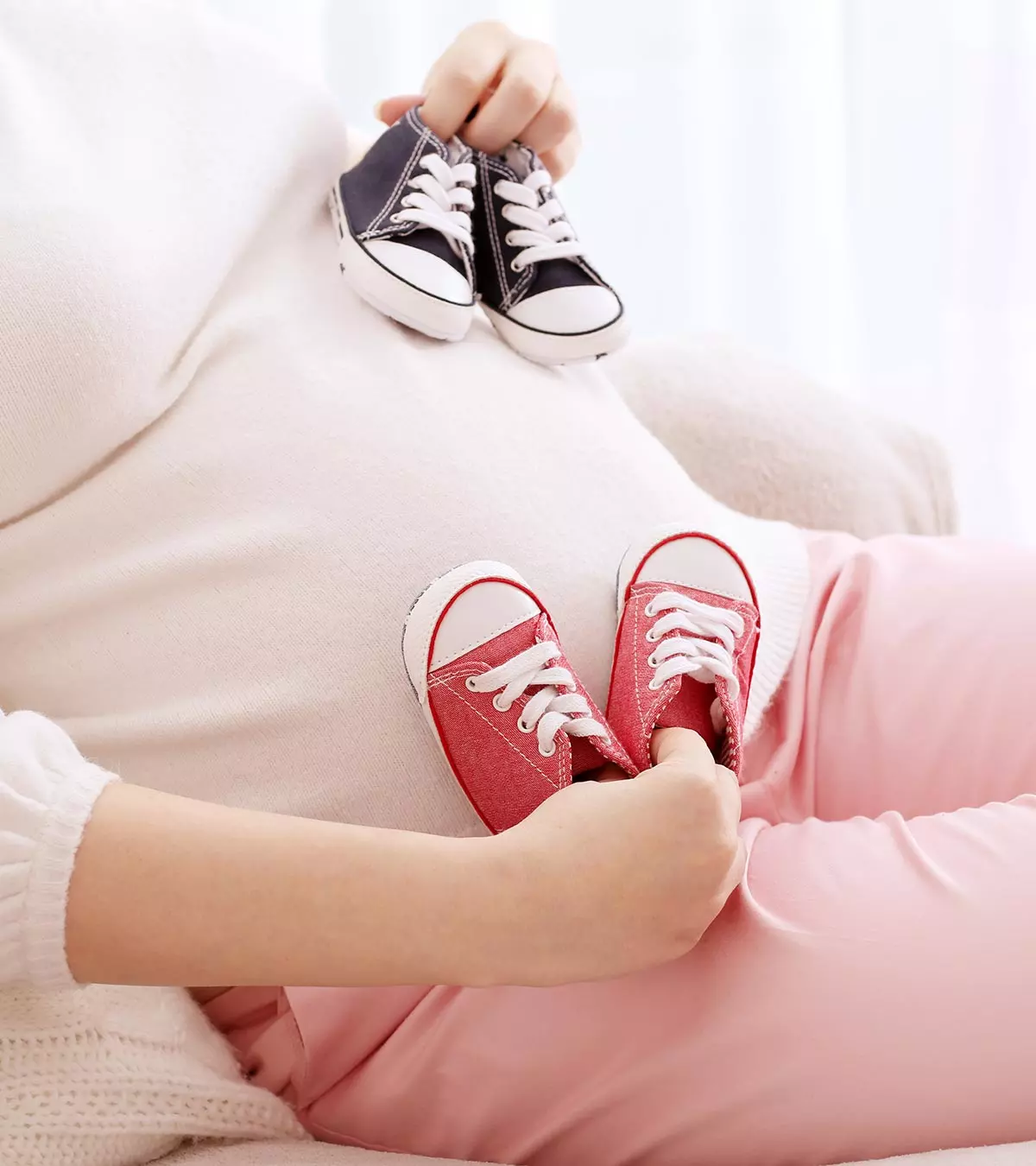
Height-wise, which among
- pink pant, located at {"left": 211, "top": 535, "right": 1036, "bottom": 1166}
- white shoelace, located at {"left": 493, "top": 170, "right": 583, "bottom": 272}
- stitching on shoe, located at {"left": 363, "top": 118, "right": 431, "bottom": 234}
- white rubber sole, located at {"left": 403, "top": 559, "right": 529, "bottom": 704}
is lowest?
pink pant, located at {"left": 211, "top": 535, "right": 1036, "bottom": 1166}

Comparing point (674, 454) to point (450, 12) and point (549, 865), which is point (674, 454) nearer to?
point (549, 865)

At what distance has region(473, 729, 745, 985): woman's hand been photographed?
1.90 ft

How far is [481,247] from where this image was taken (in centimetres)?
92

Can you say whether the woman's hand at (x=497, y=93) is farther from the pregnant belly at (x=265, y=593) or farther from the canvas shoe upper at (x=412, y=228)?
the pregnant belly at (x=265, y=593)

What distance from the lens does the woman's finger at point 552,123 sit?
95cm

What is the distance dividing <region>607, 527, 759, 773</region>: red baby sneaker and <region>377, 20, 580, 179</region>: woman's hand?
1.24 ft

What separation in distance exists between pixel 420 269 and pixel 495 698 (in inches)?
12.8

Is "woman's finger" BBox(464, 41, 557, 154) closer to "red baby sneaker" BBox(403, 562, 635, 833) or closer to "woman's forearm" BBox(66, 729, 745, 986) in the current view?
"red baby sneaker" BBox(403, 562, 635, 833)

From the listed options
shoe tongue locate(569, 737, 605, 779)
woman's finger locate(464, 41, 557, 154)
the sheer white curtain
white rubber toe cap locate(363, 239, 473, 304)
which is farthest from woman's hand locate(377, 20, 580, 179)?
the sheer white curtain

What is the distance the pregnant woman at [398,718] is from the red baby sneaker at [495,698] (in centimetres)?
2

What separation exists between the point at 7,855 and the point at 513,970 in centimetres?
26

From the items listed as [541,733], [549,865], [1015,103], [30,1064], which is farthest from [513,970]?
[1015,103]

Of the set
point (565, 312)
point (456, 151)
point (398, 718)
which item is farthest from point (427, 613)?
point (456, 151)

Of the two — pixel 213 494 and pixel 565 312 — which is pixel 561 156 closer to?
pixel 565 312
